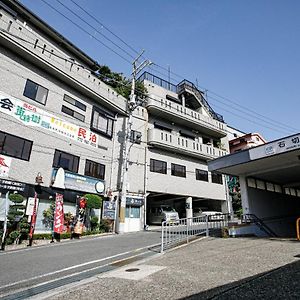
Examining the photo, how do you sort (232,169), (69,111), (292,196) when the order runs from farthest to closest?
1. (292,196)
2. (69,111)
3. (232,169)

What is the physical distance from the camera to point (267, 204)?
56.6ft

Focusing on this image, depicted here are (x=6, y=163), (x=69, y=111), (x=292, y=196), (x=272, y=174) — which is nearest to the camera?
(x=6, y=163)

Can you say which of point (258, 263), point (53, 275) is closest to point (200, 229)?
point (258, 263)

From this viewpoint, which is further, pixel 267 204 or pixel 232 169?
pixel 267 204

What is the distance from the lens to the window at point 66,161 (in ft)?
54.1

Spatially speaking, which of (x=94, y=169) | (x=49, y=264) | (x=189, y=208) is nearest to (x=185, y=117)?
(x=189, y=208)

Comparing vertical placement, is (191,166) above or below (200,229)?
above

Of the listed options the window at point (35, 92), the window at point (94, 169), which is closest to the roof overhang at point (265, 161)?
the window at point (94, 169)

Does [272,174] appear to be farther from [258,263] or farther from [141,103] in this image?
[141,103]

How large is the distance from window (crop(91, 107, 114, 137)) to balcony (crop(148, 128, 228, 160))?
12.9 ft

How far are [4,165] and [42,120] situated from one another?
3.94 meters

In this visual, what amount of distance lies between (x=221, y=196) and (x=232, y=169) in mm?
13233

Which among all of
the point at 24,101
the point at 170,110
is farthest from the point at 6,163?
the point at 170,110

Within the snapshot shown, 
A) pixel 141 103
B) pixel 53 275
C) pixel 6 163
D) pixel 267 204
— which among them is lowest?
pixel 53 275
